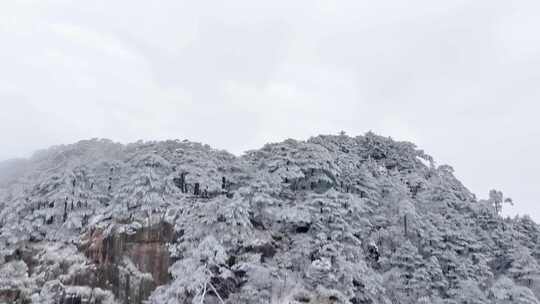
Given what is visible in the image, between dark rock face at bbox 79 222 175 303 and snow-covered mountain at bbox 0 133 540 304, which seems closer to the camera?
snow-covered mountain at bbox 0 133 540 304

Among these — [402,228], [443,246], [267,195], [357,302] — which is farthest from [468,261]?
[267,195]

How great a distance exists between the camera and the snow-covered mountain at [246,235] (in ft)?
73.6

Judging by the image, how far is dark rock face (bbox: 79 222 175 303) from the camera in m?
22.8

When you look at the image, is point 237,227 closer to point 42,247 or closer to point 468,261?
point 42,247

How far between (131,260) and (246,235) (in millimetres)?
6184

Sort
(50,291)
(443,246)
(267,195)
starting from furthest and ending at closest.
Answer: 1. (443,246)
2. (267,195)
3. (50,291)

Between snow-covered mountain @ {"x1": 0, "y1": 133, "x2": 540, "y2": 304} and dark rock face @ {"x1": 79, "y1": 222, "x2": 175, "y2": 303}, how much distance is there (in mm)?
54

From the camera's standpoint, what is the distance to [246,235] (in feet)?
79.3

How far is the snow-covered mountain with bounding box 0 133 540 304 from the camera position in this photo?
22422 mm

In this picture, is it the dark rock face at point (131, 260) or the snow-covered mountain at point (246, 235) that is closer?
the snow-covered mountain at point (246, 235)

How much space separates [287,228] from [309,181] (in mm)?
4061

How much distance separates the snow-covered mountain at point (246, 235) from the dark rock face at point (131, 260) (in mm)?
54

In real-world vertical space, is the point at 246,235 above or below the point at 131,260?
above

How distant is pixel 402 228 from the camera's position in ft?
94.5
